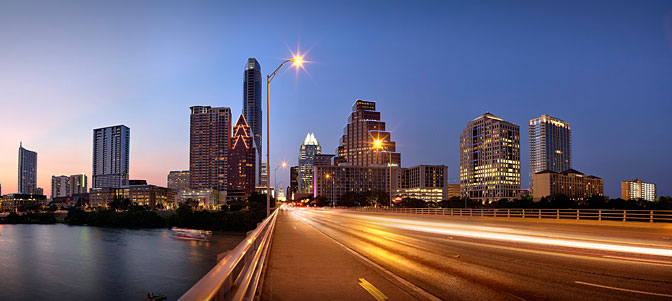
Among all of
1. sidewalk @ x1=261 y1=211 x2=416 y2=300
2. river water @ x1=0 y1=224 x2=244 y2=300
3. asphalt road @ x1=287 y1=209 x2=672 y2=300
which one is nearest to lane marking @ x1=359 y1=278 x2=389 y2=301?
sidewalk @ x1=261 y1=211 x2=416 y2=300

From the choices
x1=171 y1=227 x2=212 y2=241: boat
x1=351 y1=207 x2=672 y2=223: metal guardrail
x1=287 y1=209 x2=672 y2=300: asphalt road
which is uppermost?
x1=287 y1=209 x2=672 y2=300: asphalt road

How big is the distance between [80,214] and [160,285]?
132 meters

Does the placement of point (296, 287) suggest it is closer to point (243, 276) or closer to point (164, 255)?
point (243, 276)

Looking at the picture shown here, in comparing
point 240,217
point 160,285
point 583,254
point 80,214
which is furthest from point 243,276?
point 80,214

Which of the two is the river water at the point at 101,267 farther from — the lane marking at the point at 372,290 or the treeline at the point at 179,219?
the lane marking at the point at 372,290

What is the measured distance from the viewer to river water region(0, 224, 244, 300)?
2426 inches

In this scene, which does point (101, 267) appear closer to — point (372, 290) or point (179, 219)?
point (179, 219)

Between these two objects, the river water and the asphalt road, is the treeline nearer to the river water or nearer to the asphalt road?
the river water

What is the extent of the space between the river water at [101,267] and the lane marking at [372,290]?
5292cm

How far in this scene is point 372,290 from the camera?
8.85 m

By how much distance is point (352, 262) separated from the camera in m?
13.4

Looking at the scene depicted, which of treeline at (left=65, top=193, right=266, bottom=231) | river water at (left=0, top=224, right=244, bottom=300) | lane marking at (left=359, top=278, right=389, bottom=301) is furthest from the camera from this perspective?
treeline at (left=65, top=193, right=266, bottom=231)

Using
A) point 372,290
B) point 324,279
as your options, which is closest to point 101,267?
point 324,279

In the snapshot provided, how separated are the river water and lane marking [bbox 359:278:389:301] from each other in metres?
52.9
